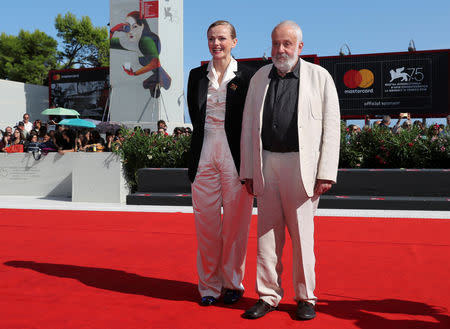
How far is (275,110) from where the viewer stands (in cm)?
333

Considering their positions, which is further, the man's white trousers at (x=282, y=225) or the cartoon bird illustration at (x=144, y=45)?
the cartoon bird illustration at (x=144, y=45)

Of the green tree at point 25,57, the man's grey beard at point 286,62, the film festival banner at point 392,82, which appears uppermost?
the green tree at point 25,57

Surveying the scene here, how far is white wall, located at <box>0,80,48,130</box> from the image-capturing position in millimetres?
30328

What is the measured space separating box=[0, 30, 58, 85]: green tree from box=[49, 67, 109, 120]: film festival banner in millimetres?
20990

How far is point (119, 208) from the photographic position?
9352 mm

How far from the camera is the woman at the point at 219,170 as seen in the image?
3.58 meters

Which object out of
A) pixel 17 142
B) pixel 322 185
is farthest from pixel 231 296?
pixel 17 142

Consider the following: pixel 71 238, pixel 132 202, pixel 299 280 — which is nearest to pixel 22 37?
pixel 132 202

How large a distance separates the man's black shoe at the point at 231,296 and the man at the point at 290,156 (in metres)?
0.31

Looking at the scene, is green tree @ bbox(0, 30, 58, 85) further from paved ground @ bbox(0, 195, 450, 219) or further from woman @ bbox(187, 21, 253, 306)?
woman @ bbox(187, 21, 253, 306)

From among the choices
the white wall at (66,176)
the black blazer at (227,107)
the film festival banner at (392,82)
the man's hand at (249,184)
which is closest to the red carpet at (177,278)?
the man's hand at (249,184)

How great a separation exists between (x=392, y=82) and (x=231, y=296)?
19.6m

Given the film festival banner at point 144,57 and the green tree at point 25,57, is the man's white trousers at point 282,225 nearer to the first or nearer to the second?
the film festival banner at point 144,57

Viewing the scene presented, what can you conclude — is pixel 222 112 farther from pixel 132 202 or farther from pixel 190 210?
pixel 132 202
